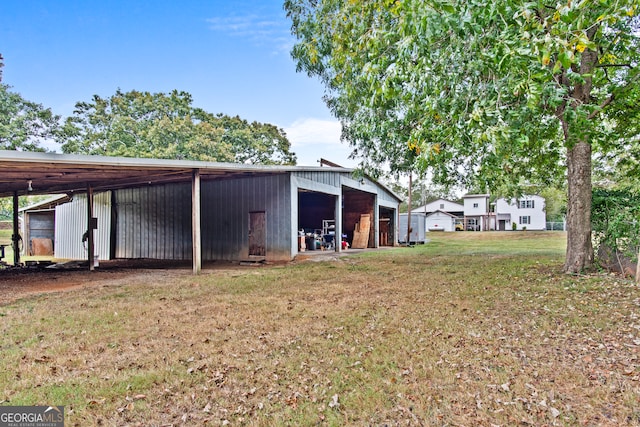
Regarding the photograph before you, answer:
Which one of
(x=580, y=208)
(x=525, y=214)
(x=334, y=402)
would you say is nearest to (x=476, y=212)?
(x=525, y=214)

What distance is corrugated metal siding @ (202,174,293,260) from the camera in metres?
11.4

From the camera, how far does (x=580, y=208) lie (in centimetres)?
669

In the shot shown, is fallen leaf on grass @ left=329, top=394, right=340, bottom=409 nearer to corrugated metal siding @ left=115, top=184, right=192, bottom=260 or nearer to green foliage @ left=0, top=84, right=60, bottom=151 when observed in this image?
corrugated metal siding @ left=115, top=184, right=192, bottom=260

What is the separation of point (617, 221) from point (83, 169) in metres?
10.9

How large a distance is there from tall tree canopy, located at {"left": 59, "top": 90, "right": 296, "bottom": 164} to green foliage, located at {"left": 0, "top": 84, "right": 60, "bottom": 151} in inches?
42.7

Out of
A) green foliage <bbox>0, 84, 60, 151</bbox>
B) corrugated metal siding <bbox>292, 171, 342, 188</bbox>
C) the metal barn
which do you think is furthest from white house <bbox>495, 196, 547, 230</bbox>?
green foliage <bbox>0, 84, 60, 151</bbox>

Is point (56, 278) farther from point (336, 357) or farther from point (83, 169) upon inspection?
point (336, 357)

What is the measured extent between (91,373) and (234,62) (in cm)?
1466

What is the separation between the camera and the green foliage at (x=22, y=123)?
Answer: 21203mm

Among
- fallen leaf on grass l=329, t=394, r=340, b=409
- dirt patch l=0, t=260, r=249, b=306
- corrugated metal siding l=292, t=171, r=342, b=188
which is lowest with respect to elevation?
dirt patch l=0, t=260, r=249, b=306

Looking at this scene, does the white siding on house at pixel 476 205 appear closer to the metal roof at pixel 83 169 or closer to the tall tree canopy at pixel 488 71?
the metal roof at pixel 83 169

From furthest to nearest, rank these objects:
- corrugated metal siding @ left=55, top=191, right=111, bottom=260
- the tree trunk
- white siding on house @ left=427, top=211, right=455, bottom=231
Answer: white siding on house @ left=427, top=211, right=455, bottom=231 < corrugated metal siding @ left=55, top=191, right=111, bottom=260 < the tree trunk

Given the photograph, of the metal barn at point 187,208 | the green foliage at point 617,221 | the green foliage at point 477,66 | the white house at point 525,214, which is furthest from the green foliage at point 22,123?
the white house at point 525,214

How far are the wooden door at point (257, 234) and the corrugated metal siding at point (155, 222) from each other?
2.75m
